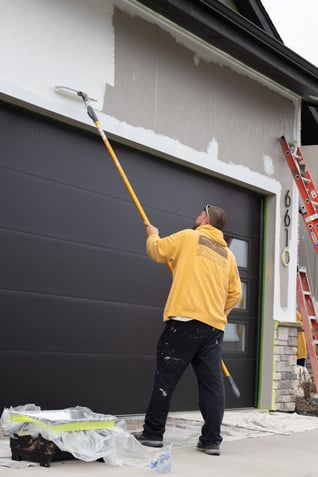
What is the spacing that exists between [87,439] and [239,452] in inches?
58.1

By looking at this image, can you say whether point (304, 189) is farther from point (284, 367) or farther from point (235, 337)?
point (284, 367)

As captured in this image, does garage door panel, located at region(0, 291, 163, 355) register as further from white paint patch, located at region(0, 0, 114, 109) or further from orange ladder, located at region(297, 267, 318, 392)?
orange ladder, located at region(297, 267, 318, 392)

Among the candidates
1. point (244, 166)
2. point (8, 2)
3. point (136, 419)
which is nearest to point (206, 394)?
point (136, 419)

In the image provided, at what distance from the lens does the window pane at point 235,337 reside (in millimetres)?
8812

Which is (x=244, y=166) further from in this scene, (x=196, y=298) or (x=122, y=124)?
(x=196, y=298)

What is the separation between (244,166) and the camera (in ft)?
29.4

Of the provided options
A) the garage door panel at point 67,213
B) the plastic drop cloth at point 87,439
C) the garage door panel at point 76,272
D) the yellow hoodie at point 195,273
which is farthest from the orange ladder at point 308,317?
the plastic drop cloth at point 87,439

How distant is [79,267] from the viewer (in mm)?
6844

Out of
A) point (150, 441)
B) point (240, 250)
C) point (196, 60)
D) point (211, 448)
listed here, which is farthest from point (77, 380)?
point (196, 60)

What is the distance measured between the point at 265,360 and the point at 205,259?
381 centimetres

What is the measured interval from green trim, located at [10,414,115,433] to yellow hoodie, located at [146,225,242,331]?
1.04 meters

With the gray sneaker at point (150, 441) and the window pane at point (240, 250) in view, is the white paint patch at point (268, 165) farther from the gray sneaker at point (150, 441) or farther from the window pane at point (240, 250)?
the gray sneaker at point (150, 441)

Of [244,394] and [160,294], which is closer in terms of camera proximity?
[160,294]

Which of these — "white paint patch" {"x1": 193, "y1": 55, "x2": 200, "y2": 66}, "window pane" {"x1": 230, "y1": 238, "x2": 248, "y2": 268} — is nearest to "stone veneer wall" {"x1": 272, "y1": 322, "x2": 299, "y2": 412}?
"window pane" {"x1": 230, "y1": 238, "x2": 248, "y2": 268}
